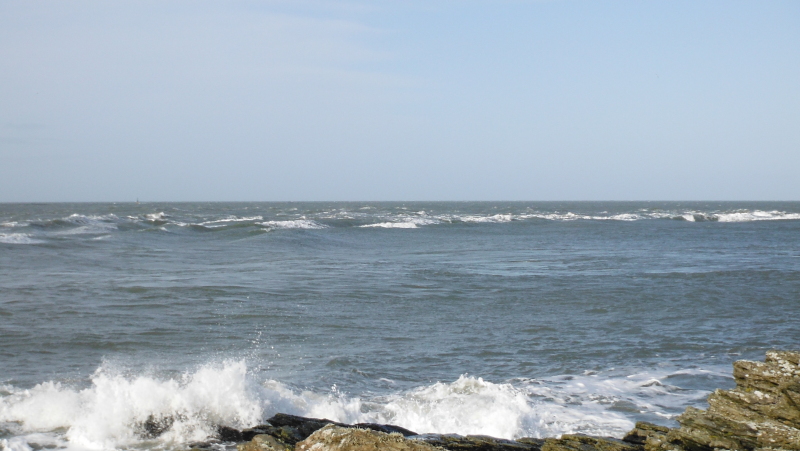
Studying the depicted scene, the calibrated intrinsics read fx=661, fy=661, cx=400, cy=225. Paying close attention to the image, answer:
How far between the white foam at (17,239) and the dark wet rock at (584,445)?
28329mm

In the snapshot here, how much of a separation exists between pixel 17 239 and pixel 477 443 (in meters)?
29.6

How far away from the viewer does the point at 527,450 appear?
552 cm

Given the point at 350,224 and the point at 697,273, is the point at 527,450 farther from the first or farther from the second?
the point at 350,224

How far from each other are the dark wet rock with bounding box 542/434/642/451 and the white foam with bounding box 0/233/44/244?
28329mm

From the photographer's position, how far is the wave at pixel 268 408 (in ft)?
21.0

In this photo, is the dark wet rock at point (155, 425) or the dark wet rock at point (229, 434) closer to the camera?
the dark wet rock at point (229, 434)

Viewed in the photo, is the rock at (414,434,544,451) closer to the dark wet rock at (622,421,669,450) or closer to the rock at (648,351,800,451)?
the dark wet rock at (622,421,669,450)

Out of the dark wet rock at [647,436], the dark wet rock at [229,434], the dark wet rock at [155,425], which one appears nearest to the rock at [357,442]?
the dark wet rock at [647,436]

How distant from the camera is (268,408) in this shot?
6945mm

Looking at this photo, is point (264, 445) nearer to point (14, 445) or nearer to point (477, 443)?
point (477, 443)

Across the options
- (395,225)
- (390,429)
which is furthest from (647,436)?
(395,225)

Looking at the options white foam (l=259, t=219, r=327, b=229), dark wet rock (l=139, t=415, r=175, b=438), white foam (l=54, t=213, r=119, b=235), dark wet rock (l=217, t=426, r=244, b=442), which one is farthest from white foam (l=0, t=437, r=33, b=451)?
white foam (l=259, t=219, r=327, b=229)

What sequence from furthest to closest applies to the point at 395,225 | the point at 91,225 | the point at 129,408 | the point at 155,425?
the point at 395,225 < the point at 91,225 < the point at 129,408 < the point at 155,425

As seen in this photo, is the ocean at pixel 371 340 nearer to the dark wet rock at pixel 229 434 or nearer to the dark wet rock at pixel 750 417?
the dark wet rock at pixel 229 434
